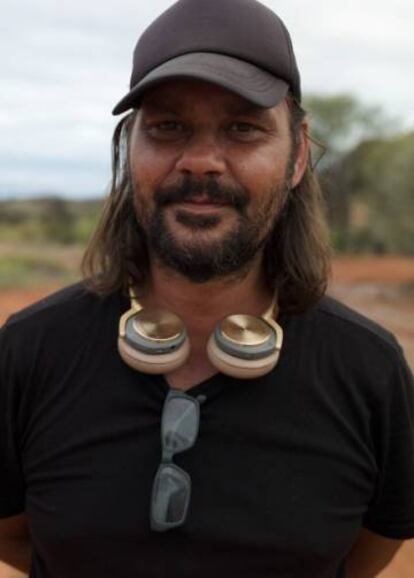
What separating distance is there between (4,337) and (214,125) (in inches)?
29.0

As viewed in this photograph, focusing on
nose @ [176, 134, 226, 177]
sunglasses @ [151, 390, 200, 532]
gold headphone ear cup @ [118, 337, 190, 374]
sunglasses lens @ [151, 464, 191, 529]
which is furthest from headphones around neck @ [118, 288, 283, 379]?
nose @ [176, 134, 226, 177]

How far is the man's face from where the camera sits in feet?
6.36

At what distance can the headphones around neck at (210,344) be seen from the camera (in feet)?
6.40

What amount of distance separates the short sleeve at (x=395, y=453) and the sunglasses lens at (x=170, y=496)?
513 millimetres

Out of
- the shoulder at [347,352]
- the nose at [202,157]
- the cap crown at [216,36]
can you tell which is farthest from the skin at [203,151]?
the shoulder at [347,352]

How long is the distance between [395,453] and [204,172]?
2.78 ft

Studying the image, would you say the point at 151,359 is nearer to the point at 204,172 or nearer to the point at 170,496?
the point at 170,496

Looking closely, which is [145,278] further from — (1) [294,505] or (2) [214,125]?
(1) [294,505]

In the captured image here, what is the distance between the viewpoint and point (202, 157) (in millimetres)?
1914

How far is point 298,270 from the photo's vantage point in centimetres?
233

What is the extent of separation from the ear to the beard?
0.18m

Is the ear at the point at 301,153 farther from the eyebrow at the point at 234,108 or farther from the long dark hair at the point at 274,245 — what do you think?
the eyebrow at the point at 234,108

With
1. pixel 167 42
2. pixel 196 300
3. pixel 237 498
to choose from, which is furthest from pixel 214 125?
pixel 237 498

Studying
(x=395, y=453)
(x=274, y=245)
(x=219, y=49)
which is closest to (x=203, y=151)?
(x=219, y=49)
